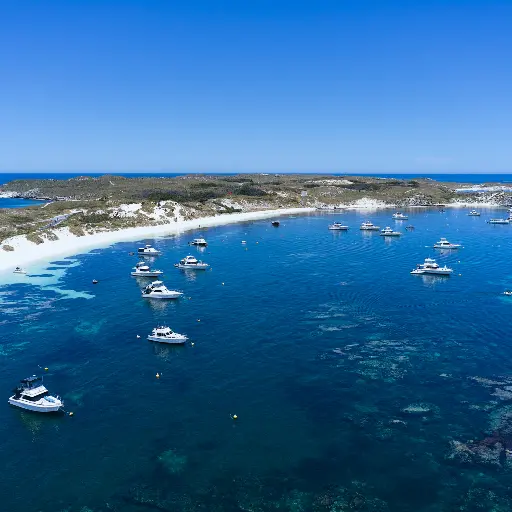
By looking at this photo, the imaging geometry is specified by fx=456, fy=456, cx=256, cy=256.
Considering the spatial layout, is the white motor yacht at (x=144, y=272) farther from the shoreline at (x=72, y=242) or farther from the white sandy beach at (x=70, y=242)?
the shoreline at (x=72, y=242)

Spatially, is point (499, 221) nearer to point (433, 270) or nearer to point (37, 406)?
point (433, 270)

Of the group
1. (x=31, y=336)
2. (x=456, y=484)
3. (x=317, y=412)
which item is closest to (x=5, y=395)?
(x=31, y=336)

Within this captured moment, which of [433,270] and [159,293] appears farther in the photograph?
[433,270]

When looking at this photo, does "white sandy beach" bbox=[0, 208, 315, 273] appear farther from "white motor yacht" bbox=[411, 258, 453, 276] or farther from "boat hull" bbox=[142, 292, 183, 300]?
"white motor yacht" bbox=[411, 258, 453, 276]

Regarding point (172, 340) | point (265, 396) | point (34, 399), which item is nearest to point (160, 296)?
point (172, 340)

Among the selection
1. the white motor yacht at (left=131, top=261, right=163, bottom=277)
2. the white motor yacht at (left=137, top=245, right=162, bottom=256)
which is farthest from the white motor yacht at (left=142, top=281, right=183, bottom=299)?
the white motor yacht at (left=137, top=245, right=162, bottom=256)

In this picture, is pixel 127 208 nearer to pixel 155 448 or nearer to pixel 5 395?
pixel 5 395
